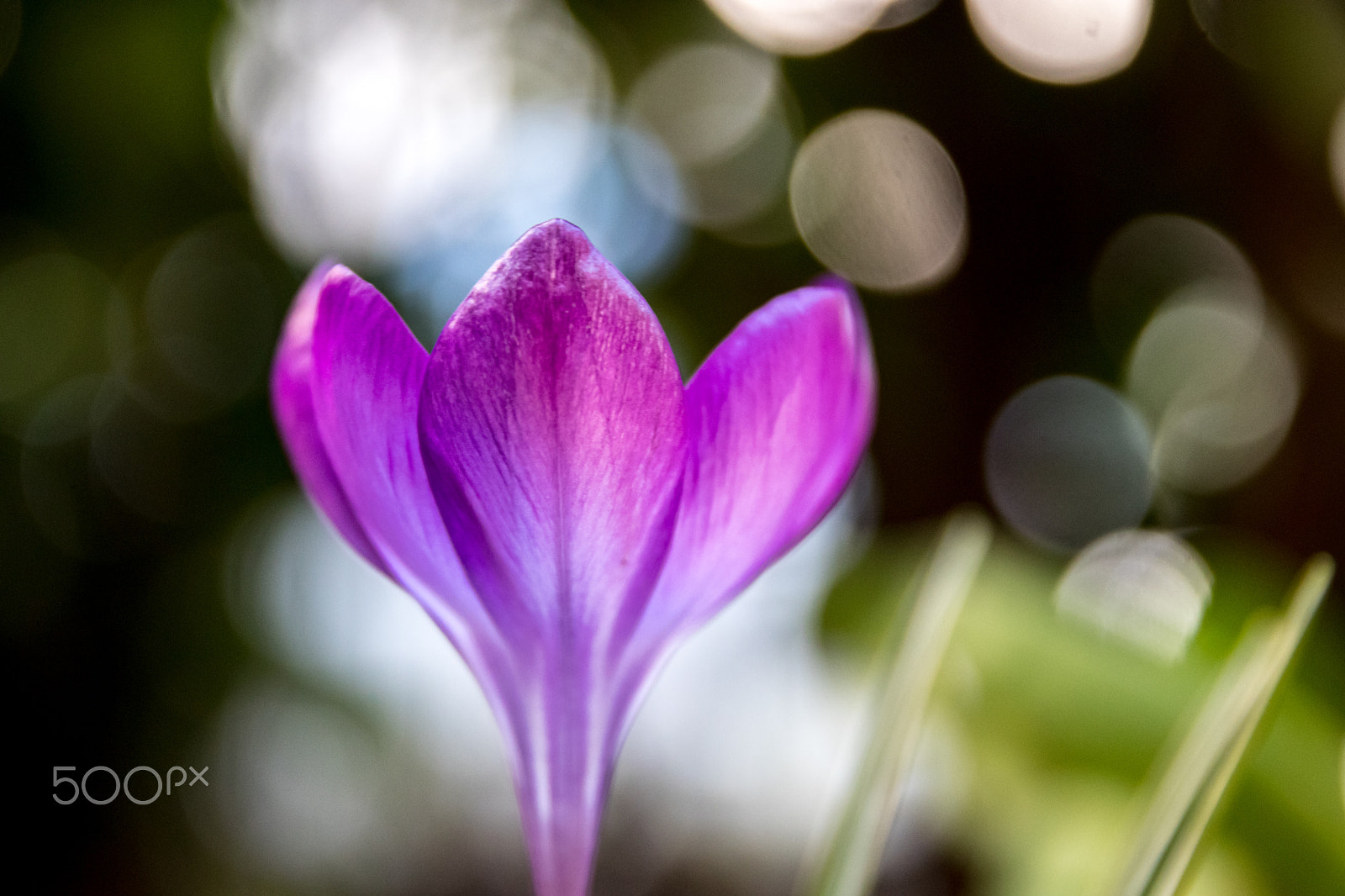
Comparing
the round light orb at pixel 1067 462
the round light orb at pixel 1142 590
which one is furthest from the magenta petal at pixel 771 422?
the round light orb at pixel 1067 462

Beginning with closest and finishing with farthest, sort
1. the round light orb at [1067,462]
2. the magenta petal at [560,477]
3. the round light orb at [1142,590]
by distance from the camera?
the magenta petal at [560,477], the round light orb at [1142,590], the round light orb at [1067,462]

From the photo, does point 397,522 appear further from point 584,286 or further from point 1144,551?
point 1144,551

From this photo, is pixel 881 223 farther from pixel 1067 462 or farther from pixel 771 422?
pixel 771 422

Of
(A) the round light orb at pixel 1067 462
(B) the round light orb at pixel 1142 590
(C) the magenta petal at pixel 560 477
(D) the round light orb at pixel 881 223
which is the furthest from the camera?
(A) the round light orb at pixel 1067 462

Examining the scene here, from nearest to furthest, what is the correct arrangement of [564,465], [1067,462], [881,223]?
[564,465] → [881,223] → [1067,462]

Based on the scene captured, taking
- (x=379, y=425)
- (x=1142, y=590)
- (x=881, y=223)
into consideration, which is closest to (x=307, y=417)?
(x=379, y=425)

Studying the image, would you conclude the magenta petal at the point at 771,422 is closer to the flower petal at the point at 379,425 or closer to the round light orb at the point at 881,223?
the flower petal at the point at 379,425
